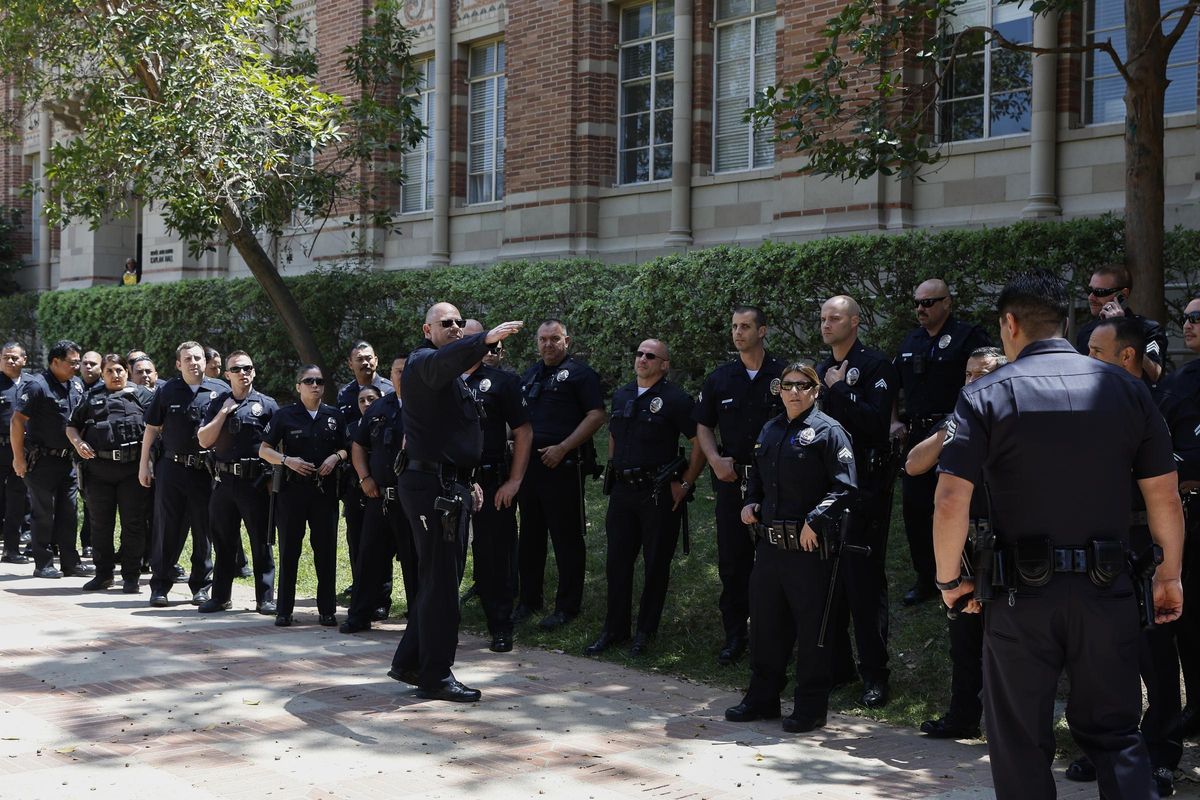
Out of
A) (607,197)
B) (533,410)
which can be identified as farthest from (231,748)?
(607,197)

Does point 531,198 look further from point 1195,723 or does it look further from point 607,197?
point 1195,723

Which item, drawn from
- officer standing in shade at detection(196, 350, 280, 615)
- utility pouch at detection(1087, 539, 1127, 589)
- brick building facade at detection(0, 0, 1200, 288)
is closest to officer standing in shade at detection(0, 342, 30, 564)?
officer standing in shade at detection(196, 350, 280, 615)

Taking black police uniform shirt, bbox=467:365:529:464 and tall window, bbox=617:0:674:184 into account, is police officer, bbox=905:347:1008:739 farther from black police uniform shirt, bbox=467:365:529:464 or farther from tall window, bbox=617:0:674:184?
tall window, bbox=617:0:674:184

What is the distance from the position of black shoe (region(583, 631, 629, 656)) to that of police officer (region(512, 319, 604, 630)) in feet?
2.19

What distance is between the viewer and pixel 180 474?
11148 millimetres

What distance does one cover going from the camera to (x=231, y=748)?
6.57 meters

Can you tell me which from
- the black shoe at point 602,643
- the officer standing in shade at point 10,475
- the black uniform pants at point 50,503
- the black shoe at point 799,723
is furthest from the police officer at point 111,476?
the black shoe at point 799,723

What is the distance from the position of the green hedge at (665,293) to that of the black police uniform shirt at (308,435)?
4.85m

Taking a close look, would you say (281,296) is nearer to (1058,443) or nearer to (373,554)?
(373,554)

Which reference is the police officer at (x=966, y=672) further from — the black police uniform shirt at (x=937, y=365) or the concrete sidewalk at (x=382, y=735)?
the black police uniform shirt at (x=937, y=365)

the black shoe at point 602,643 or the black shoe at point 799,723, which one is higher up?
the black shoe at point 602,643

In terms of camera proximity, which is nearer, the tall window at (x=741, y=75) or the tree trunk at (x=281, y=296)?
the tall window at (x=741, y=75)

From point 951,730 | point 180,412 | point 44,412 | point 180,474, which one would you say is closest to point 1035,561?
point 951,730

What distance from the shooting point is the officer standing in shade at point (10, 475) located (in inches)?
523
